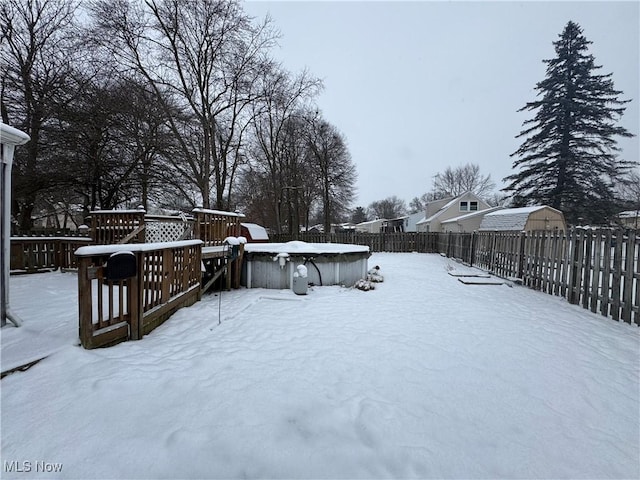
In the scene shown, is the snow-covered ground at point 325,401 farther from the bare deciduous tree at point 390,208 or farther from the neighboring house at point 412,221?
the bare deciduous tree at point 390,208

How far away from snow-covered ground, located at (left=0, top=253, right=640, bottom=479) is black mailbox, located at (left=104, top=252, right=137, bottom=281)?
767 millimetres

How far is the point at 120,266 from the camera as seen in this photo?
2859mm

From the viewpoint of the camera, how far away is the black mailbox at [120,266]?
2.81 m

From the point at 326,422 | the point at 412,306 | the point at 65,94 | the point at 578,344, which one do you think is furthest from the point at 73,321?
the point at 65,94

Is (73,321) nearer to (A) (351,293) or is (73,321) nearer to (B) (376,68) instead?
(A) (351,293)

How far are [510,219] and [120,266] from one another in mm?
21607

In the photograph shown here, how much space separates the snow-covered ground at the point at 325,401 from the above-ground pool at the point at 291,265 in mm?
2261

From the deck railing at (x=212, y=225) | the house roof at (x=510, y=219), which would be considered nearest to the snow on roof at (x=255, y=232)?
the deck railing at (x=212, y=225)

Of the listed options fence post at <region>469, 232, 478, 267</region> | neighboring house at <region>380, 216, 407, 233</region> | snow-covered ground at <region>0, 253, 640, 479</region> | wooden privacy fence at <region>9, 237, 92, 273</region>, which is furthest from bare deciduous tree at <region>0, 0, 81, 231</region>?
neighboring house at <region>380, 216, 407, 233</region>

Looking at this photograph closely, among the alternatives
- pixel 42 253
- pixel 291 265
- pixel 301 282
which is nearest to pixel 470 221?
pixel 291 265

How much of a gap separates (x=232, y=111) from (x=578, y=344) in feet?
58.2

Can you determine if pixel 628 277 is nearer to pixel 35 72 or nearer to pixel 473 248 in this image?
pixel 473 248

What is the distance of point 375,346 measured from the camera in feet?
10.6

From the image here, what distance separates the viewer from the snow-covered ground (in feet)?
5.16
